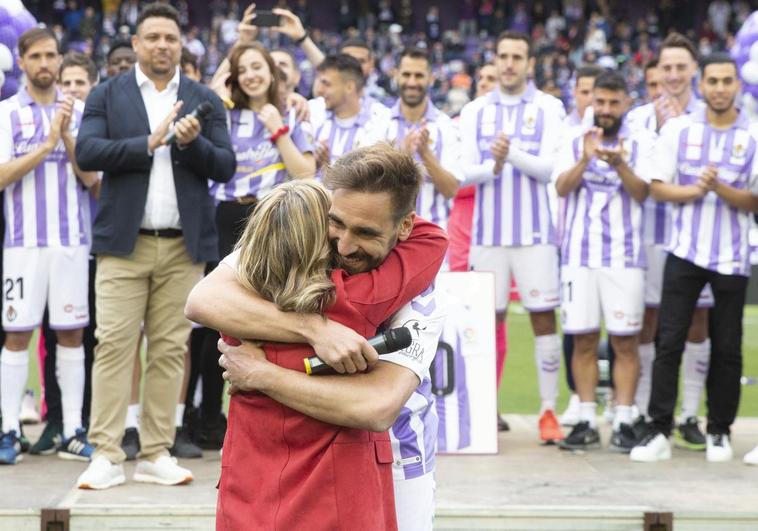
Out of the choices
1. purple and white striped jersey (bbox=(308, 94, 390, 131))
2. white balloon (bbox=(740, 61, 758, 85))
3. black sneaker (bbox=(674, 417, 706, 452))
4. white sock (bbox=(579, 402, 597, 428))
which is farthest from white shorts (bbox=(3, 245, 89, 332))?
white balloon (bbox=(740, 61, 758, 85))

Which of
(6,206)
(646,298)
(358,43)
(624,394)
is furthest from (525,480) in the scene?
(358,43)

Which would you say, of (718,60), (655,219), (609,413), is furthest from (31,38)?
(609,413)

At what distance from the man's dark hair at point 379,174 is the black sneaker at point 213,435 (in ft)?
11.7

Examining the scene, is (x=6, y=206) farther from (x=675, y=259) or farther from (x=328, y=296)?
(x=328, y=296)

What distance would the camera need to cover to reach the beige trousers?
5.05m

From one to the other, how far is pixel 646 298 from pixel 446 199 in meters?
1.29

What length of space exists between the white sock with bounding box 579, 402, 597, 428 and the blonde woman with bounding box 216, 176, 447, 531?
3.83m

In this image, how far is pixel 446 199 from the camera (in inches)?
256

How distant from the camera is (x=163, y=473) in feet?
16.6

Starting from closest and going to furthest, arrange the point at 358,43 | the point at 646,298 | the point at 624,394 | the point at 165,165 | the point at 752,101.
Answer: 1. the point at 165,165
2. the point at 624,394
3. the point at 646,298
4. the point at 752,101
5. the point at 358,43

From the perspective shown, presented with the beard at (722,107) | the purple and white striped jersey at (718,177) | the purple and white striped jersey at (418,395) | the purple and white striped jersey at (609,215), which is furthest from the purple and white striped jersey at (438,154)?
the purple and white striped jersey at (418,395)

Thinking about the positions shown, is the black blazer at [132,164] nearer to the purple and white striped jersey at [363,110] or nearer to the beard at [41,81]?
the beard at [41,81]

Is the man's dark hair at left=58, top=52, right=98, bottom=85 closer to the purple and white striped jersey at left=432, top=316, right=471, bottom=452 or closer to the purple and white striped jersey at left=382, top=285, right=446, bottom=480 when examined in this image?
the purple and white striped jersey at left=432, top=316, right=471, bottom=452

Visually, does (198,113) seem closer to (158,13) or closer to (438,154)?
(158,13)
